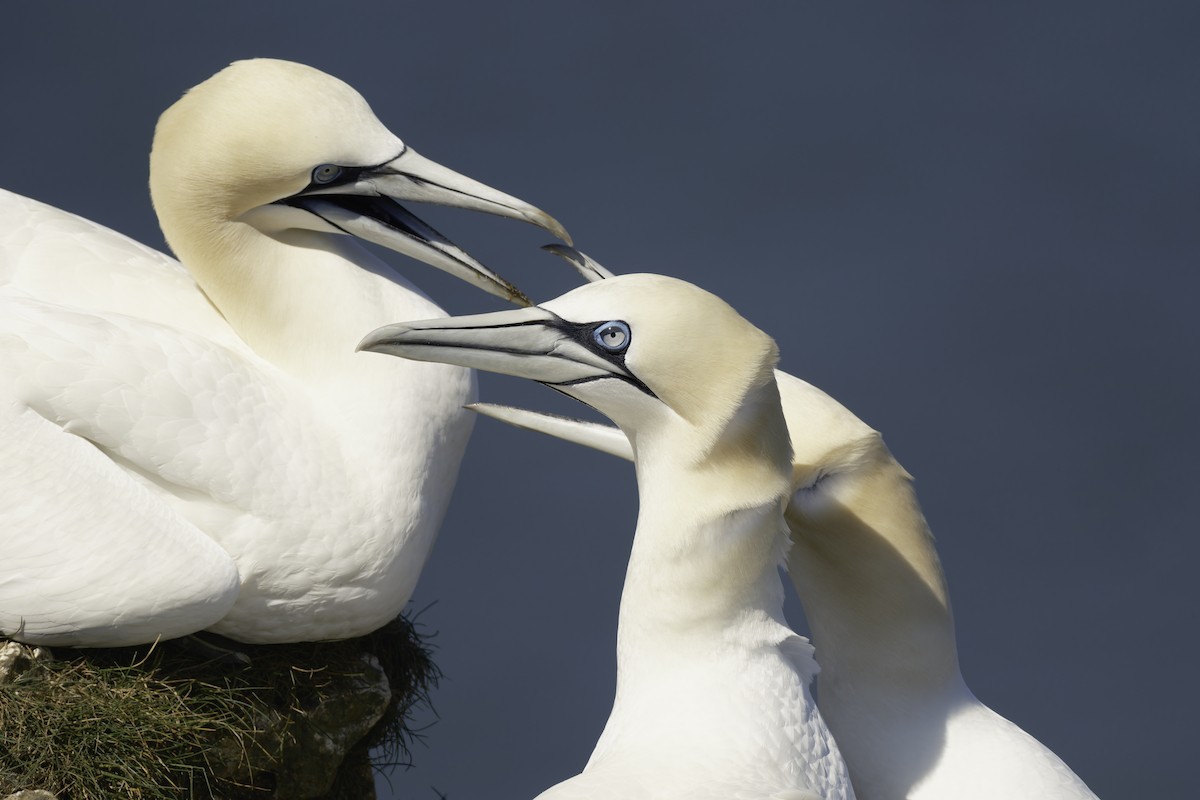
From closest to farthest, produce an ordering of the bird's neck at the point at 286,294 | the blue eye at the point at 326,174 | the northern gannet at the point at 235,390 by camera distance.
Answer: the northern gannet at the point at 235,390 → the blue eye at the point at 326,174 → the bird's neck at the point at 286,294

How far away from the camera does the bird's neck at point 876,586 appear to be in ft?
13.7

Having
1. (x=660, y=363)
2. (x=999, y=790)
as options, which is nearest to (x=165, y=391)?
(x=660, y=363)

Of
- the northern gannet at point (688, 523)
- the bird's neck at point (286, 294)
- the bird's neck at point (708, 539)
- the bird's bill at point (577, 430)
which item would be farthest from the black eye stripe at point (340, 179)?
the bird's neck at point (708, 539)

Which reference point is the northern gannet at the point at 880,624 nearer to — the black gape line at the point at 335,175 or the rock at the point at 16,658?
the black gape line at the point at 335,175

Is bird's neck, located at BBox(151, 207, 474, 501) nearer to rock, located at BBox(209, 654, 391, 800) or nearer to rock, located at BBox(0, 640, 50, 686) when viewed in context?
rock, located at BBox(209, 654, 391, 800)

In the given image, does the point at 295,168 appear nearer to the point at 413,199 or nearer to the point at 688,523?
the point at 413,199

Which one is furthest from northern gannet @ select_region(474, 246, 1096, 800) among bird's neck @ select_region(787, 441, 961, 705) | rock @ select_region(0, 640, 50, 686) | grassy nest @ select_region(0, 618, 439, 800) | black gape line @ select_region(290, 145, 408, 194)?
rock @ select_region(0, 640, 50, 686)

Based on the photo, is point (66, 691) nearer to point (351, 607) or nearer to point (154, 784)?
point (154, 784)

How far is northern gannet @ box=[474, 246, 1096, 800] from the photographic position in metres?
4.16

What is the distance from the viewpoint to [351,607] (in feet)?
15.7

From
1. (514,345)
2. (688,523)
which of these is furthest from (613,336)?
(688,523)

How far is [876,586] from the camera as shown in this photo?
4227 mm

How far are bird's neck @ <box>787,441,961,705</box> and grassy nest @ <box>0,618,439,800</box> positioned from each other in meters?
1.32

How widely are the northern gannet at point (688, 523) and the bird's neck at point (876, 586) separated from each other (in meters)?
0.36
